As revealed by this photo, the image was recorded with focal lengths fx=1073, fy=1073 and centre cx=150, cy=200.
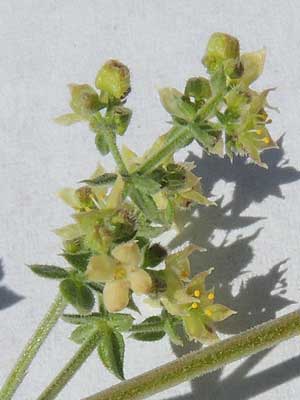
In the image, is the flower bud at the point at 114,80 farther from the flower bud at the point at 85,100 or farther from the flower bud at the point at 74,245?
the flower bud at the point at 74,245

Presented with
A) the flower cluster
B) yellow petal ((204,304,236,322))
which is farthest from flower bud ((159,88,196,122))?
yellow petal ((204,304,236,322))

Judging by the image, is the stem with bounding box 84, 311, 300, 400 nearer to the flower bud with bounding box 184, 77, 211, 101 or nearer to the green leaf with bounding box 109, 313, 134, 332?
the green leaf with bounding box 109, 313, 134, 332

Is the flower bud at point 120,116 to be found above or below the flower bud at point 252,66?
below

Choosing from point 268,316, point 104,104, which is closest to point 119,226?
point 104,104

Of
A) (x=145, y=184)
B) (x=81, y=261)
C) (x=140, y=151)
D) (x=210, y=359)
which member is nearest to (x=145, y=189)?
(x=145, y=184)

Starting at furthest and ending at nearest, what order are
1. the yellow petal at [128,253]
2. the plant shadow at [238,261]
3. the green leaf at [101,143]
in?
the plant shadow at [238,261] → the green leaf at [101,143] → the yellow petal at [128,253]

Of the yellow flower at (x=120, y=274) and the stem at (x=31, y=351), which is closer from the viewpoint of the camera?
the yellow flower at (x=120, y=274)

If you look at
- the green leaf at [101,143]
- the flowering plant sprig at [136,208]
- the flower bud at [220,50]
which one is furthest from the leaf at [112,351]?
the flower bud at [220,50]

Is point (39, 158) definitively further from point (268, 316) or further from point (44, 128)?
point (268, 316)
